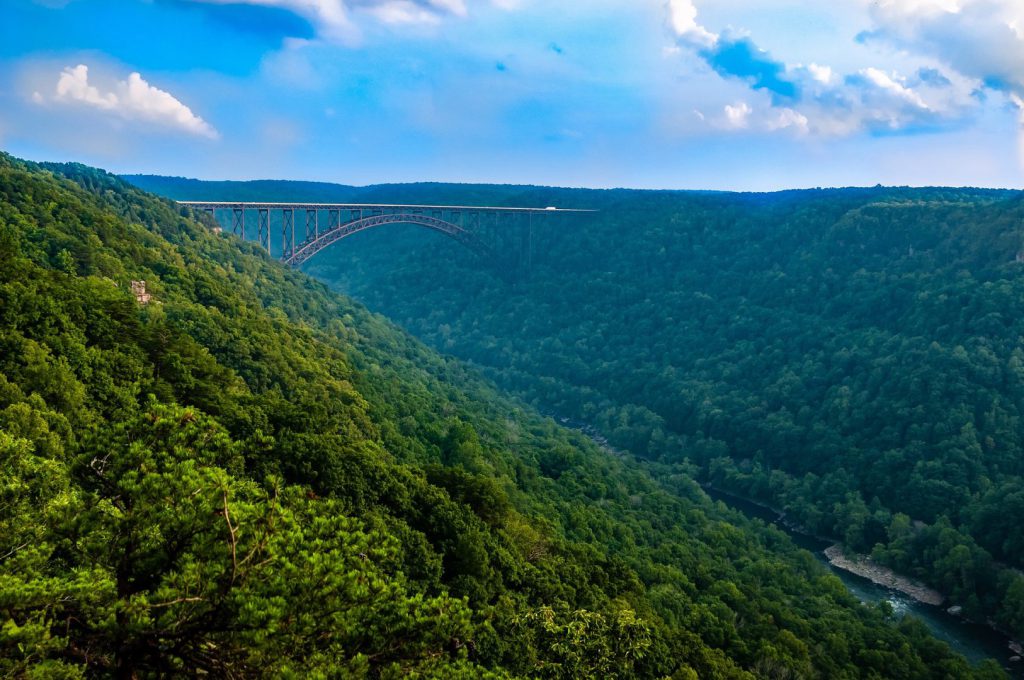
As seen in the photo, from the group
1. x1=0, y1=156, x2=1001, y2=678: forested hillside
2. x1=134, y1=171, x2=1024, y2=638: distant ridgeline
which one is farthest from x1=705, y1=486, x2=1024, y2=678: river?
x1=0, y1=156, x2=1001, y2=678: forested hillside

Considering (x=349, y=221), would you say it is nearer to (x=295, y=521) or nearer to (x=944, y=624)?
(x=944, y=624)

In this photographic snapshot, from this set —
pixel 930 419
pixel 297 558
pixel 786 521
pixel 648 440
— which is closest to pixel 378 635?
pixel 297 558

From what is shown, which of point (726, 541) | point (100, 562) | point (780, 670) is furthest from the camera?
point (726, 541)

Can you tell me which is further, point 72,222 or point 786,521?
point 786,521

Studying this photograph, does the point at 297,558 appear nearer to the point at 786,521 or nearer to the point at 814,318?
the point at 786,521

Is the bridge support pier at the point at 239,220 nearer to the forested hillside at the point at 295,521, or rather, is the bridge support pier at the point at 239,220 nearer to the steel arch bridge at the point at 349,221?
the steel arch bridge at the point at 349,221

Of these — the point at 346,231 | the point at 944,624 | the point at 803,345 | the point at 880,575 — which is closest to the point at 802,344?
the point at 803,345

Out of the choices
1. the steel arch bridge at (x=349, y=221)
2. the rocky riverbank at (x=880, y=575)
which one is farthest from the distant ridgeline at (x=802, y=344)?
the steel arch bridge at (x=349, y=221)

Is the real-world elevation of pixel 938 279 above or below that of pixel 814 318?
above
